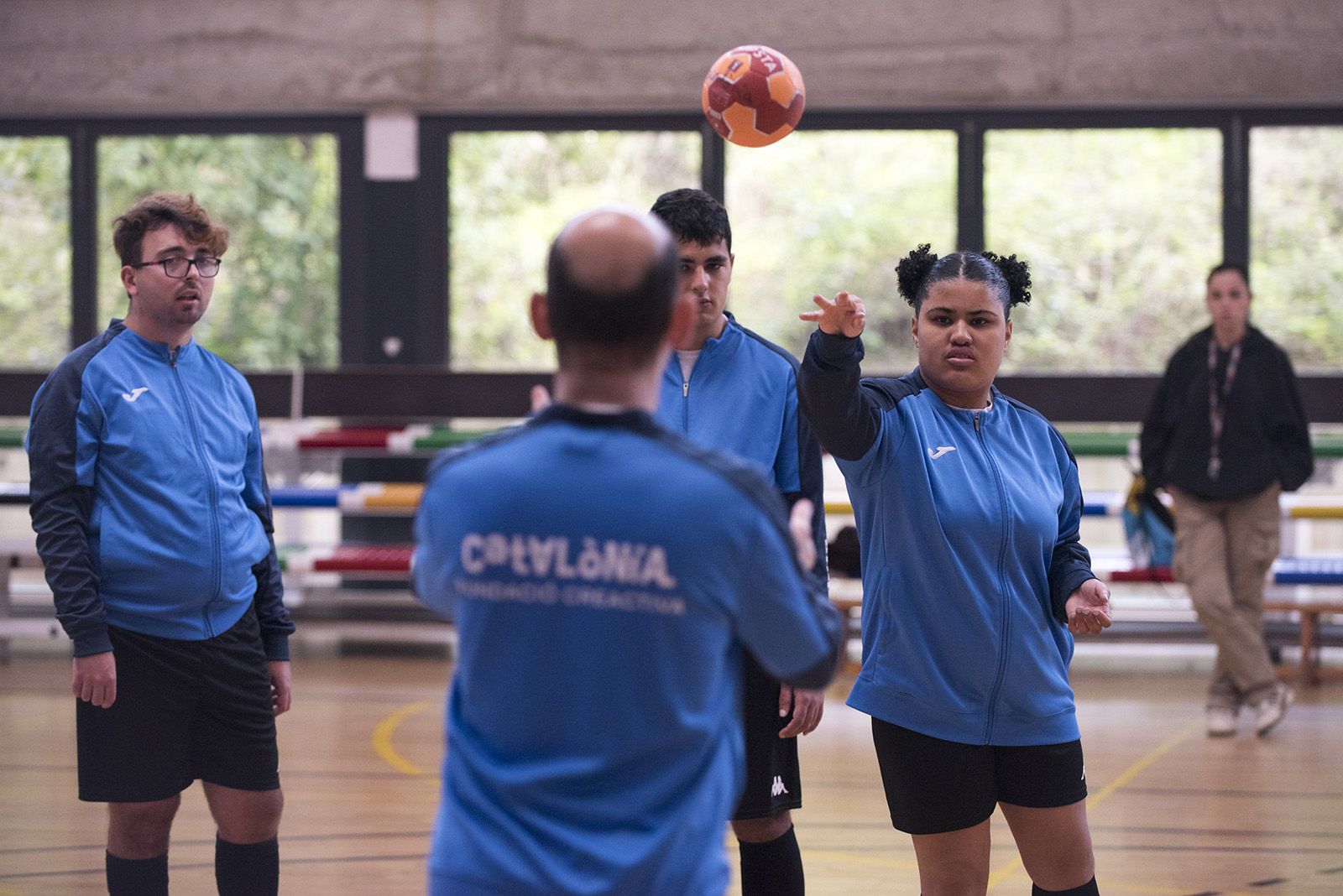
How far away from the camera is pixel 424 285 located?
344 inches

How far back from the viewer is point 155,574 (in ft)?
9.91

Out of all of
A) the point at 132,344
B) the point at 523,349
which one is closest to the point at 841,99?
the point at 523,349

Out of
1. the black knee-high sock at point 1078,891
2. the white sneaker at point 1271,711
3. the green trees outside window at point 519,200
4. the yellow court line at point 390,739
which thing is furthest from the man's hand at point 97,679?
the green trees outside window at point 519,200

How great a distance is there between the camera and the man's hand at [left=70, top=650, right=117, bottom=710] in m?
2.92

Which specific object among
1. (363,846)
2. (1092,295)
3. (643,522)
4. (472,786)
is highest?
(1092,295)

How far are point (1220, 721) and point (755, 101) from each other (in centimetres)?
376

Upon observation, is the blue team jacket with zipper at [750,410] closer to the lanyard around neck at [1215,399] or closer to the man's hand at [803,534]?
the man's hand at [803,534]

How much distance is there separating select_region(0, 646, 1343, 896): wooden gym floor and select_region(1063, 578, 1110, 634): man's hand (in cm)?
171

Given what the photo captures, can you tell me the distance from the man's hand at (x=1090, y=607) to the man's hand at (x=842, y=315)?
63 cm

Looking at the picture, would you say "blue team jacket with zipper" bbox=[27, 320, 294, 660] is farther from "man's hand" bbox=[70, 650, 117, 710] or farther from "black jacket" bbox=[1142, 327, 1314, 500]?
"black jacket" bbox=[1142, 327, 1314, 500]

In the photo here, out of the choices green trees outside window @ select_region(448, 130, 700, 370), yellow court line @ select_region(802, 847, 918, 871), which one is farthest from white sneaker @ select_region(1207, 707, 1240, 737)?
green trees outside window @ select_region(448, 130, 700, 370)

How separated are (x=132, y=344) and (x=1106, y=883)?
2.90 m

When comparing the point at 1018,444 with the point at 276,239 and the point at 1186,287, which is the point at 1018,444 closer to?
the point at 1186,287

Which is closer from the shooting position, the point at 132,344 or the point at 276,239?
the point at 132,344
